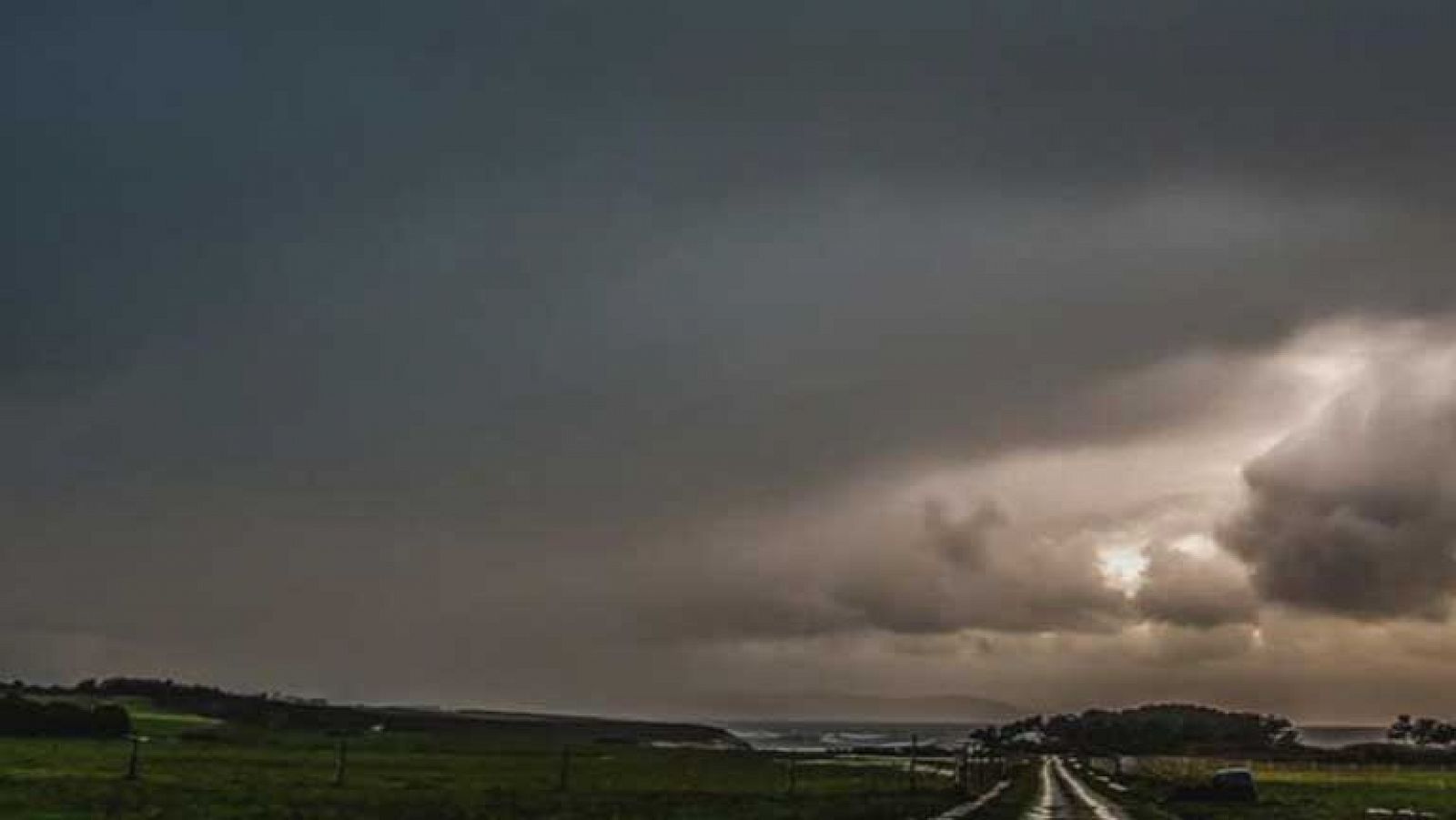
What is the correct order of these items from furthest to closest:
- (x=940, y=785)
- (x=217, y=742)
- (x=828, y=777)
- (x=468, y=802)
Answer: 1. (x=217, y=742)
2. (x=828, y=777)
3. (x=940, y=785)
4. (x=468, y=802)

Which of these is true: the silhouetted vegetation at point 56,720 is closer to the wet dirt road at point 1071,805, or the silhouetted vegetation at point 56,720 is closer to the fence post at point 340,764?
the fence post at point 340,764

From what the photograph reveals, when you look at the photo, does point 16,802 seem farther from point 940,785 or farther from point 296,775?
point 940,785

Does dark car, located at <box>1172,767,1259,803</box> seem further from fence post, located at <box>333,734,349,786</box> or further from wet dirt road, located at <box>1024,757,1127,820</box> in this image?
fence post, located at <box>333,734,349,786</box>

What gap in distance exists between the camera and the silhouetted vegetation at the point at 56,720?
149 meters

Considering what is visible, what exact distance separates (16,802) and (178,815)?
325 inches

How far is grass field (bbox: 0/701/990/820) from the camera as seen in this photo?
165ft

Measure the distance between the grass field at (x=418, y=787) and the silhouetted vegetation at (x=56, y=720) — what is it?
13.6 meters

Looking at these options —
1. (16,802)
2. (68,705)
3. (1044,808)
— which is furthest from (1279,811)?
(68,705)

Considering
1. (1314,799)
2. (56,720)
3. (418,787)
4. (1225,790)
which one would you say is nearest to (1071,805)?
(1225,790)

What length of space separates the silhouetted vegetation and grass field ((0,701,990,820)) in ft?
44.7

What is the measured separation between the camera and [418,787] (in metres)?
71.0

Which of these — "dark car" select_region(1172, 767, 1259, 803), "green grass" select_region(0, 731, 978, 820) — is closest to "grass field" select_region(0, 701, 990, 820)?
"green grass" select_region(0, 731, 978, 820)

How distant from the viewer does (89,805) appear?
156 feet

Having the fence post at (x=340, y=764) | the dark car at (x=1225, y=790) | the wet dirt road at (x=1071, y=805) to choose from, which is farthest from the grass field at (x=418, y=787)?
the dark car at (x=1225, y=790)
